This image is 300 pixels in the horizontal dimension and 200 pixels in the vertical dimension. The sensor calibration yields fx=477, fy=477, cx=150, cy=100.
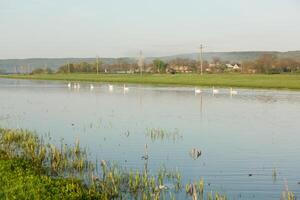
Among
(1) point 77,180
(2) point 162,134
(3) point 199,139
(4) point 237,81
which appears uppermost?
(1) point 77,180

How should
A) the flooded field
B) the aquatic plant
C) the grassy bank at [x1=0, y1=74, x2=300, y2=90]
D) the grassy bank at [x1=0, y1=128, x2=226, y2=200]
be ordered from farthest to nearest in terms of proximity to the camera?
the grassy bank at [x1=0, y1=74, x2=300, y2=90] → the aquatic plant → the flooded field → the grassy bank at [x1=0, y1=128, x2=226, y2=200]

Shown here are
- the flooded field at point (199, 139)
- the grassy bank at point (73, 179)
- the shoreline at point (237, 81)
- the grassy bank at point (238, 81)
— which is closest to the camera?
the grassy bank at point (73, 179)

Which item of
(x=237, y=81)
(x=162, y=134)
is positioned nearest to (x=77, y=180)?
(x=162, y=134)

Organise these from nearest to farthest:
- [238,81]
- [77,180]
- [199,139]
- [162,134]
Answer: [77,180] → [199,139] → [162,134] → [238,81]

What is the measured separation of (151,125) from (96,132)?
184 inches

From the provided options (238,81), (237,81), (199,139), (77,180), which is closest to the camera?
(77,180)

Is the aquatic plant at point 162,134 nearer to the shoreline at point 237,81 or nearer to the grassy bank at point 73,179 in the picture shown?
the grassy bank at point 73,179

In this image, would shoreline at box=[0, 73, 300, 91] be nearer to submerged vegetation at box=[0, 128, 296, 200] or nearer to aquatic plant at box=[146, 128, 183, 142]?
aquatic plant at box=[146, 128, 183, 142]

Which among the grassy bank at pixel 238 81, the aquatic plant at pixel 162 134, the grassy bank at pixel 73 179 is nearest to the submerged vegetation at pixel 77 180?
the grassy bank at pixel 73 179

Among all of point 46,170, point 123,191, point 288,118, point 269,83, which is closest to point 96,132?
point 46,170

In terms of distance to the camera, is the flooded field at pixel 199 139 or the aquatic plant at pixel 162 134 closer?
the flooded field at pixel 199 139

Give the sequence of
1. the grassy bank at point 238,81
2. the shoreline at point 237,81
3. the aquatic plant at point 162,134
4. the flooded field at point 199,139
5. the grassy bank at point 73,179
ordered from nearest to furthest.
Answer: the grassy bank at point 73,179
the flooded field at point 199,139
the aquatic plant at point 162,134
the shoreline at point 237,81
the grassy bank at point 238,81

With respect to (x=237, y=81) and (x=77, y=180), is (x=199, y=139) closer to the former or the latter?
(x=77, y=180)

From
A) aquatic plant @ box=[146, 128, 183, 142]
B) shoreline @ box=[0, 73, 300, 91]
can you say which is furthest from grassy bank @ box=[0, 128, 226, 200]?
shoreline @ box=[0, 73, 300, 91]
